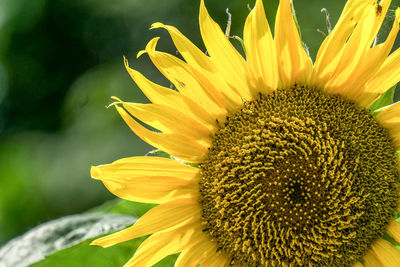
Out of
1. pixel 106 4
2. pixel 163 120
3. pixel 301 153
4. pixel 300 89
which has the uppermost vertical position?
pixel 106 4

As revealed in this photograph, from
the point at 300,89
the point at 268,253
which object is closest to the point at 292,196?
the point at 268,253

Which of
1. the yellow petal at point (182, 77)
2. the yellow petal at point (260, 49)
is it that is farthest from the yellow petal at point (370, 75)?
the yellow petal at point (182, 77)

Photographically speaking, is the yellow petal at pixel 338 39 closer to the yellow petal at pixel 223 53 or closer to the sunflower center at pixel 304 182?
the sunflower center at pixel 304 182

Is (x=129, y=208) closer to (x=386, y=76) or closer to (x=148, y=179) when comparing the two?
(x=148, y=179)

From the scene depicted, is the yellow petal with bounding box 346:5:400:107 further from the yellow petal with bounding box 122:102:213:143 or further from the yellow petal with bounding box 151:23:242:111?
the yellow petal with bounding box 122:102:213:143

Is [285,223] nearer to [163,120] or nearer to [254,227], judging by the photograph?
[254,227]

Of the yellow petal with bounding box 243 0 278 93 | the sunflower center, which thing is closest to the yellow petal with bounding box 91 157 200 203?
the sunflower center
